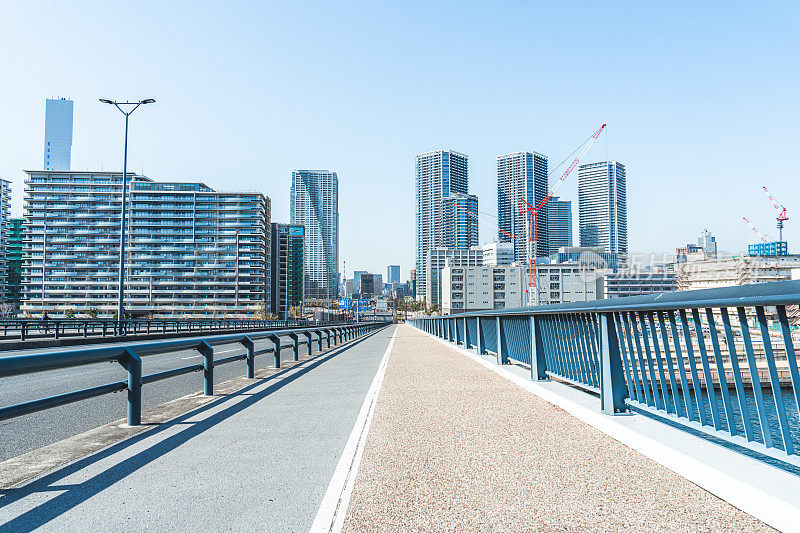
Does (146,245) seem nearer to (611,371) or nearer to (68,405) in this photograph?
(68,405)

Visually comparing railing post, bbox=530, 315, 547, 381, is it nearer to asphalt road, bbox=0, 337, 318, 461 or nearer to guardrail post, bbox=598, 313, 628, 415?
guardrail post, bbox=598, 313, 628, 415

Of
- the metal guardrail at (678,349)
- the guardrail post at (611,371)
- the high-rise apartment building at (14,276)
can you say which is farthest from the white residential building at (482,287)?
the guardrail post at (611,371)

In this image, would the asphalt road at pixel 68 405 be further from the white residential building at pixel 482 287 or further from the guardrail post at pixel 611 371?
the white residential building at pixel 482 287

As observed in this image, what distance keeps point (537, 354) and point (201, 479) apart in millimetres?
6855

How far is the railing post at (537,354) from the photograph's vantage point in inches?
403

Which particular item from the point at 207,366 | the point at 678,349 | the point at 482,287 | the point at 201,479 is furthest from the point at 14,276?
the point at 678,349

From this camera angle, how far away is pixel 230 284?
158750 millimetres

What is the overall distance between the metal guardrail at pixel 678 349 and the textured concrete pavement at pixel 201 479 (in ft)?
10.9

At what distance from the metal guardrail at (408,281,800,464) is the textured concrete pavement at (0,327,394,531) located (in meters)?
3.34

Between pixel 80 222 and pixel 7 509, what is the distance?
579ft

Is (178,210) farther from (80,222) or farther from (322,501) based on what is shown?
(322,501)

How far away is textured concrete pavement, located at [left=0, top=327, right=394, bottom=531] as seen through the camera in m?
3.92

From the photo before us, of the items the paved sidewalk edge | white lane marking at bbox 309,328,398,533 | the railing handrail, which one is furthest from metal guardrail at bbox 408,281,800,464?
white lane marking at bbox 309,328,398,533

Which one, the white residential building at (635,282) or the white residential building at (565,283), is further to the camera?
the white residential building at (565,283)
